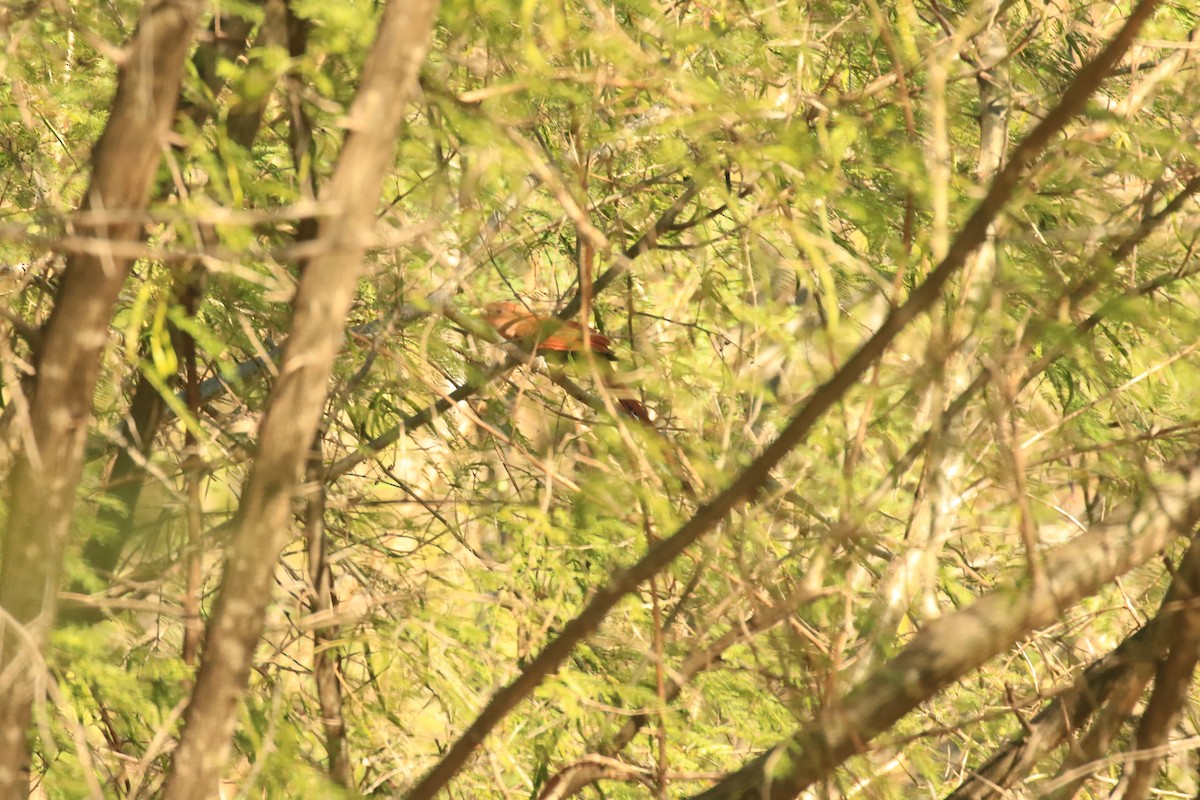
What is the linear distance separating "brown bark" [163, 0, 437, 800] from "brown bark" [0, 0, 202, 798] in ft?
0.82

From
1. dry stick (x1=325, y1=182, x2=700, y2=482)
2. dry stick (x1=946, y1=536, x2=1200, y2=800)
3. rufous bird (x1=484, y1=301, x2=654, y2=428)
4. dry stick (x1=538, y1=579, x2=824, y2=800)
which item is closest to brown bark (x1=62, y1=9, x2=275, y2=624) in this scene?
dry stick (x1=325, y1=182, x2=700, y2=482)

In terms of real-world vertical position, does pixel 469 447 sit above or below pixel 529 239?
below

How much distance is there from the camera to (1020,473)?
1.47 m

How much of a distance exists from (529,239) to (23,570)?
5.53 feet

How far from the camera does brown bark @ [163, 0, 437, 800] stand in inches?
56.3

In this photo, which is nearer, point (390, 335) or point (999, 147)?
point (390, 335)

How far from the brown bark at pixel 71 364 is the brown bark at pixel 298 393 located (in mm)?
250

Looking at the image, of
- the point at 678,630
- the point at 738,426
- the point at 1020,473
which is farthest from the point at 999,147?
the point at 1020,473

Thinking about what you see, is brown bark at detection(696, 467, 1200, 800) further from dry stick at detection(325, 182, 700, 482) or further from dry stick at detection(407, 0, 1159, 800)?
dry stick at detection(325, 182, 700, 482)

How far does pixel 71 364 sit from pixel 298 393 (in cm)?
39

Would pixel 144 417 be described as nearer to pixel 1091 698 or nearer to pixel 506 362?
pixel 506 362

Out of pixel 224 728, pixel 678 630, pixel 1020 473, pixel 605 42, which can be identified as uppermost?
pixel 605 42

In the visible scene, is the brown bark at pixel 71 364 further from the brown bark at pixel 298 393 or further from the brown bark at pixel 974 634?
the brown bark at pixel 974 634

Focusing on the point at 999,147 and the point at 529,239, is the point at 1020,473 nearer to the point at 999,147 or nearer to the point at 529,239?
the point at 529,239
